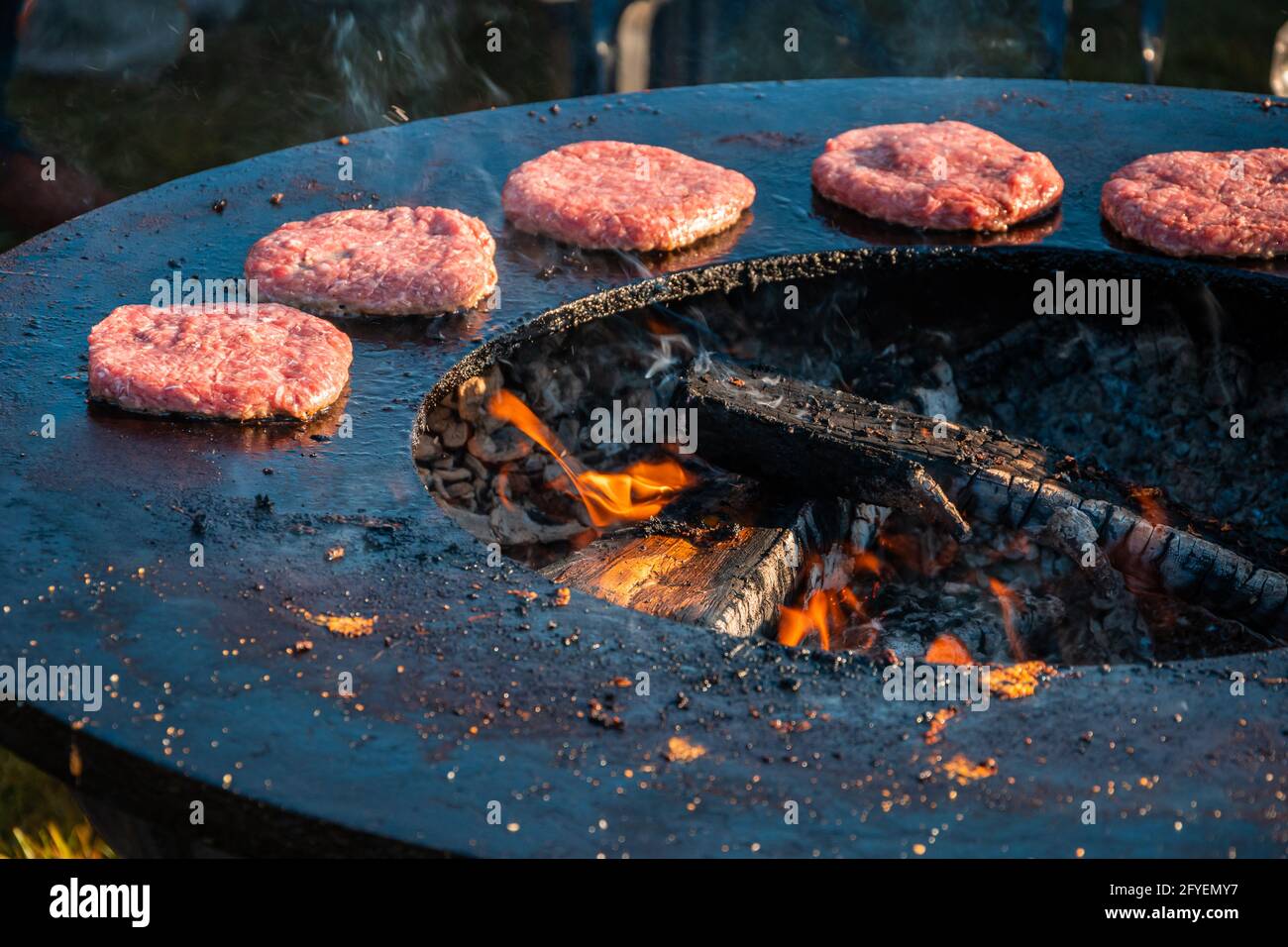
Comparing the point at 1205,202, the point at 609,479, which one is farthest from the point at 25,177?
the point at 1205,202

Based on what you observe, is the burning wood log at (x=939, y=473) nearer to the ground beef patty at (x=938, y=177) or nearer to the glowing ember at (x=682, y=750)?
the ground beef patty at (x=938, y=177)

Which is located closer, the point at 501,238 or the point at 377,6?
the point at 501,238

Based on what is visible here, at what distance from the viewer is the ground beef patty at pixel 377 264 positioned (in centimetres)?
376

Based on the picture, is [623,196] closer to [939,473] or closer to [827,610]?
[939,473]

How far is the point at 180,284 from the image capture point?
3.90m

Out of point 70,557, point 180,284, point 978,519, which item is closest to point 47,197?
point 180,284

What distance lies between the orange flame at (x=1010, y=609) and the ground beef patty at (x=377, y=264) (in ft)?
5.46

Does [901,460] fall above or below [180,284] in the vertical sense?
below

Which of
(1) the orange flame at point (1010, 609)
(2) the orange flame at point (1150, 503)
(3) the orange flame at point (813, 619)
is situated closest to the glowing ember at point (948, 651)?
(1) the orange flame at point (1010, 609)

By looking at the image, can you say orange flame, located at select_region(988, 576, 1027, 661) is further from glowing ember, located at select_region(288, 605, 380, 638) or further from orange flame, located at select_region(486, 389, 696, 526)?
glowing ember, located at select_region(288, 605, 380, 638)

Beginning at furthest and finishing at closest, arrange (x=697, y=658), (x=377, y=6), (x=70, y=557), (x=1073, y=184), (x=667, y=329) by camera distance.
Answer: (x=377, y=6) → (x=1073, y=184) → (x=667, y=329) → (x=70, y=557) → (x=697, y=658)

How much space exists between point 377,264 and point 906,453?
1.58 meters

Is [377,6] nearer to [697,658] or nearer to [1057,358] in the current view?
[1057,358]

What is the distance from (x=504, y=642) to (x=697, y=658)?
38 cm
